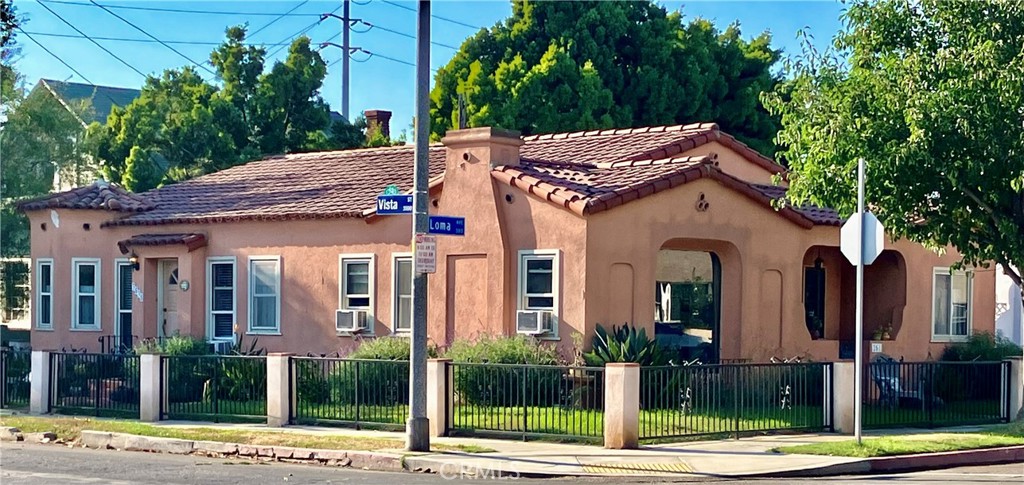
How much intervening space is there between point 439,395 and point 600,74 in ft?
87.1

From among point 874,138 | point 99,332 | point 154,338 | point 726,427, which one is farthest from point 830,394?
point 99,332

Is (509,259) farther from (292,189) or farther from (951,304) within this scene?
(951,304)

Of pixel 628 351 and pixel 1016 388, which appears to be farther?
pixel 628 351

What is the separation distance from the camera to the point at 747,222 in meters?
23.9

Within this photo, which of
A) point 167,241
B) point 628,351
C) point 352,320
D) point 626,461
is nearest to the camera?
point 626,461

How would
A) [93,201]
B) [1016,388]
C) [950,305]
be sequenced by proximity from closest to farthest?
[1016,388] < [950,305] < [93,201]

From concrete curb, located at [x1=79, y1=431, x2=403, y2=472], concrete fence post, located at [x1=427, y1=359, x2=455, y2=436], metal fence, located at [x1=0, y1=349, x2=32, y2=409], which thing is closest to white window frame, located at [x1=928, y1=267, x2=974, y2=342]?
concrete fence post, located at [x1=427, y1=359, x2=455, y2=436]

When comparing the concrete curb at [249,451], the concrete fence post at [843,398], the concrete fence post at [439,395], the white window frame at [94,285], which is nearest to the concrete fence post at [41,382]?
the concrete curb at [249,451]

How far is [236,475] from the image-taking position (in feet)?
50.8

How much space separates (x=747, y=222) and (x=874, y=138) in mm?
4653

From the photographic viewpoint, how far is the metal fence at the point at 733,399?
714 inches

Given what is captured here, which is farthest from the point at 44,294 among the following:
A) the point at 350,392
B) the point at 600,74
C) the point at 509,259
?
the point at 600,74

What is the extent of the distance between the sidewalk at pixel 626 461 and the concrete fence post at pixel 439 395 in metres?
0.70
